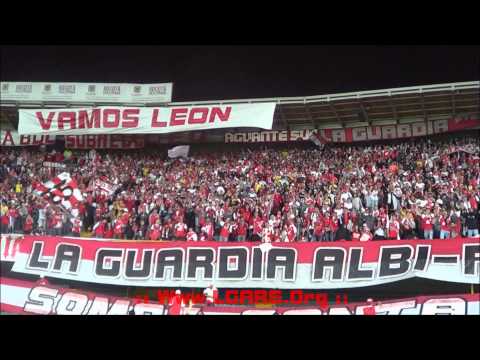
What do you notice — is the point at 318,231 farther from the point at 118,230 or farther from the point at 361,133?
the point at 361,133

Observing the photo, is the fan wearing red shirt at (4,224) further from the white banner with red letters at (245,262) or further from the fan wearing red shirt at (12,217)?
the white banner with red letters at (245,262)

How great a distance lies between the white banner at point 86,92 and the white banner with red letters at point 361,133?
10.4ft

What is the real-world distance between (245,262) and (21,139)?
1183 centimetres

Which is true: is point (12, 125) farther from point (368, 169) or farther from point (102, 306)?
point (368, 169)

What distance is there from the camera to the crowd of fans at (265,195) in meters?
13.2

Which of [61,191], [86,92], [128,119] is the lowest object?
[61,191]

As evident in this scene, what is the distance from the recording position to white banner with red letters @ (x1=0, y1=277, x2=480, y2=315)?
10.8 m

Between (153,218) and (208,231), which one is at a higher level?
(153,218)

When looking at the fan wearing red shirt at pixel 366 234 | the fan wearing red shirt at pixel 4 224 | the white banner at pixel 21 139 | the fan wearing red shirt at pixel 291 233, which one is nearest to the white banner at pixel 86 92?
the white banner at pixel 21 139

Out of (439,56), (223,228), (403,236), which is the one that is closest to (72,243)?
(223,228)

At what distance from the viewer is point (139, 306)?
1187cm

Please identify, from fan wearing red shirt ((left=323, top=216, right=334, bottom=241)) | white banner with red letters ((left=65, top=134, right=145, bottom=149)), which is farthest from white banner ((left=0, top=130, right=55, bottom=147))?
fan wearing red shirt ((left=323, top=216, right=334, bottom=241))

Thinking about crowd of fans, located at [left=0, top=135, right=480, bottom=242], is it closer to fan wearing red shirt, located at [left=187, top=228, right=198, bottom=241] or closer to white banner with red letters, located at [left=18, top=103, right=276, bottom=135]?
fan wearing red shirt, located at [left=187, top=228, right=198, bottom=241]

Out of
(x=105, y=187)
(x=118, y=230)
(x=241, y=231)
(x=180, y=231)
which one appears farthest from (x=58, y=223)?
(x=241, y=231)
